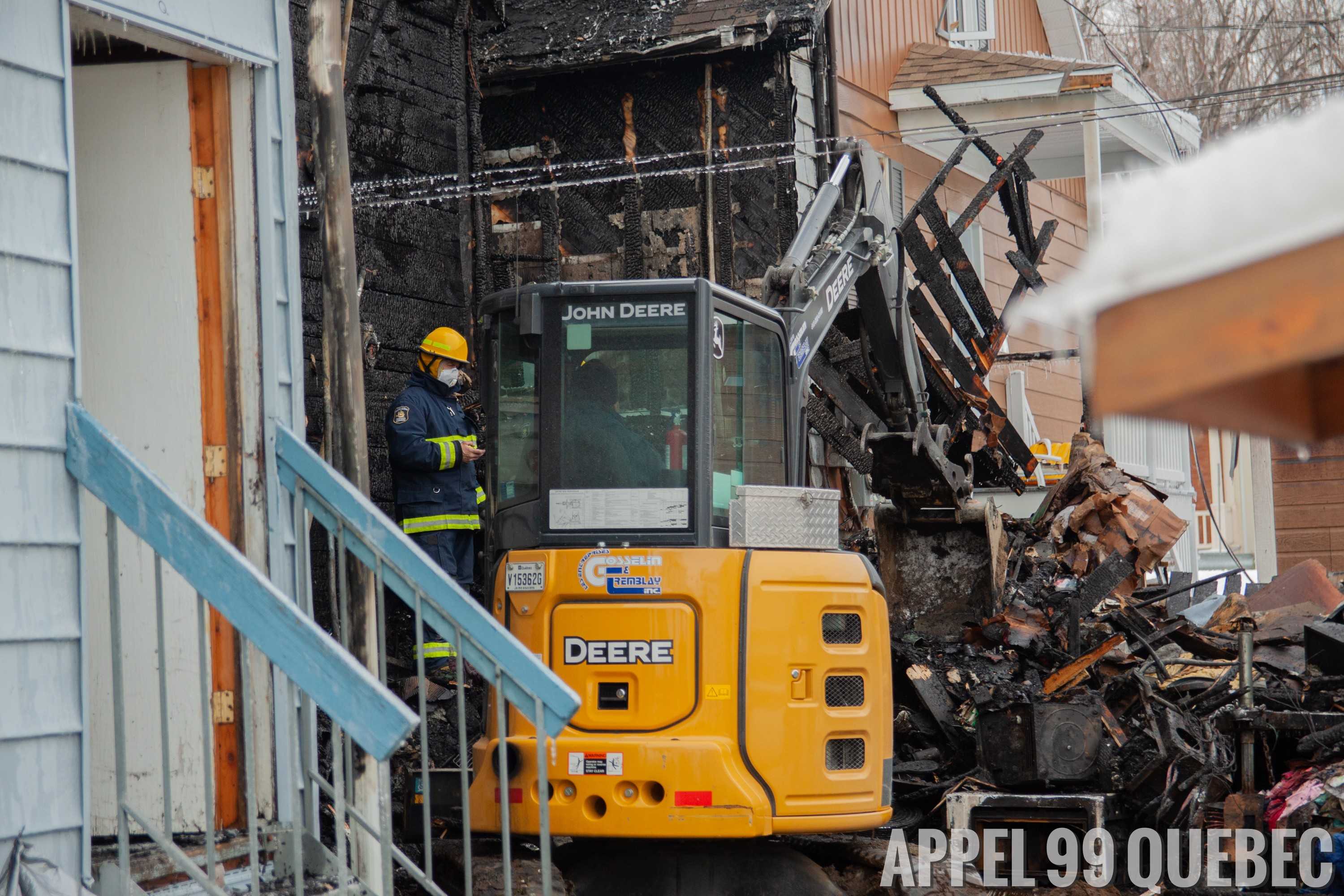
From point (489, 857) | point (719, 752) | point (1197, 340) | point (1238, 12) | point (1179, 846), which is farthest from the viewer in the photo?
point (1238, 12)

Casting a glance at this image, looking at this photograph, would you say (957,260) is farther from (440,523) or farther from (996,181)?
(440,523)

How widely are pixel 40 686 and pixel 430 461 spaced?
422 centimetres

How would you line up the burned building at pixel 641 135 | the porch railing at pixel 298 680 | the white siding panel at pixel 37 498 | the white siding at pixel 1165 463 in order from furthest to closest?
the white siding at pixel 1165 463 → the burned building at pixel 641 135 → the white siding panel at pixel 37 498 → the porch railing at pixel 298 680

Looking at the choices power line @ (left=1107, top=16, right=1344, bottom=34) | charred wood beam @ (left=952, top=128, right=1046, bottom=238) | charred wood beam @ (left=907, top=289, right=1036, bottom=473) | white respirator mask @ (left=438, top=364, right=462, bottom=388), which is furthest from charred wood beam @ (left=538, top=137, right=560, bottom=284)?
power line @ (left=1107, top=16, right=1344, bottom=34)

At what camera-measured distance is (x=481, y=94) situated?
13.4 m

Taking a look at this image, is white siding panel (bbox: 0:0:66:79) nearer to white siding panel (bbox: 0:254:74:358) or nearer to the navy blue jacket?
white siding panel (bbox: 0:254:74:358)

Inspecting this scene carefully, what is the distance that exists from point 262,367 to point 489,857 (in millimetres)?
2798

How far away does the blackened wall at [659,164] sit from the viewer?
12.7m

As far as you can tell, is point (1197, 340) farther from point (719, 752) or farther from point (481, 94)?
point (481, 94)

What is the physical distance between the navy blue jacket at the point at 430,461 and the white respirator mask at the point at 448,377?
0.03 metres

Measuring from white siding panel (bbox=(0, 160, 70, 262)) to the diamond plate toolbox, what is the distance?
3.18 meters

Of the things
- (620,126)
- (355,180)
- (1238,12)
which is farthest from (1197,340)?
(1238,12)

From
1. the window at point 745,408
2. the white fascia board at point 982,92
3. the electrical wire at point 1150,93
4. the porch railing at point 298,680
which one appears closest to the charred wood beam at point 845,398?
the window at point 745,408

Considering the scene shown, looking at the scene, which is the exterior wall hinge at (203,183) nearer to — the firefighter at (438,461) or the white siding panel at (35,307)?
the white siding panel at (35,307)
